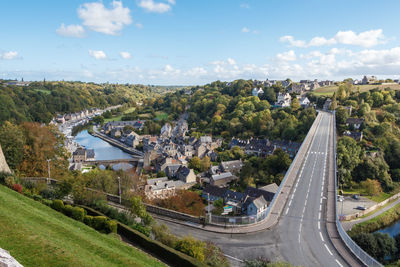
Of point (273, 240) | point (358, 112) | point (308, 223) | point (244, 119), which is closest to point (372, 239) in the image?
point (308, 223)

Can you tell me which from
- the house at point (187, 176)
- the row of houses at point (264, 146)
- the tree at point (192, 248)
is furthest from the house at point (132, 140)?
the tree at point (192, 248)

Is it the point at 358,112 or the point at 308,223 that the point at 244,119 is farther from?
the point at 308,223

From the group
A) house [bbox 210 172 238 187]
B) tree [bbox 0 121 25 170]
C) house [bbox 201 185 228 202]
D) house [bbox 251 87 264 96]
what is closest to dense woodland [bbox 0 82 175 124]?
tree [bbox 0 121 25 170]

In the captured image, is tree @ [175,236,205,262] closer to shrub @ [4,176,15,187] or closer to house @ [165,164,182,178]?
shrub @ [4,176,15,187]

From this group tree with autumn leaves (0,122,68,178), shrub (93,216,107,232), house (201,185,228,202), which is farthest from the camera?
house (201,185,228,202)

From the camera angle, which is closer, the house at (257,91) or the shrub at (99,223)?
the shrub at (99,223)

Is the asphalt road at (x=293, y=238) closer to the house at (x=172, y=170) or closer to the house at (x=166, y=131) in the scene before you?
the house at (x=172, y=170)

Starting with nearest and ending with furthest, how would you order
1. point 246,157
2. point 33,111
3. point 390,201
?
point 390,201
point 246,157
point 33,111
